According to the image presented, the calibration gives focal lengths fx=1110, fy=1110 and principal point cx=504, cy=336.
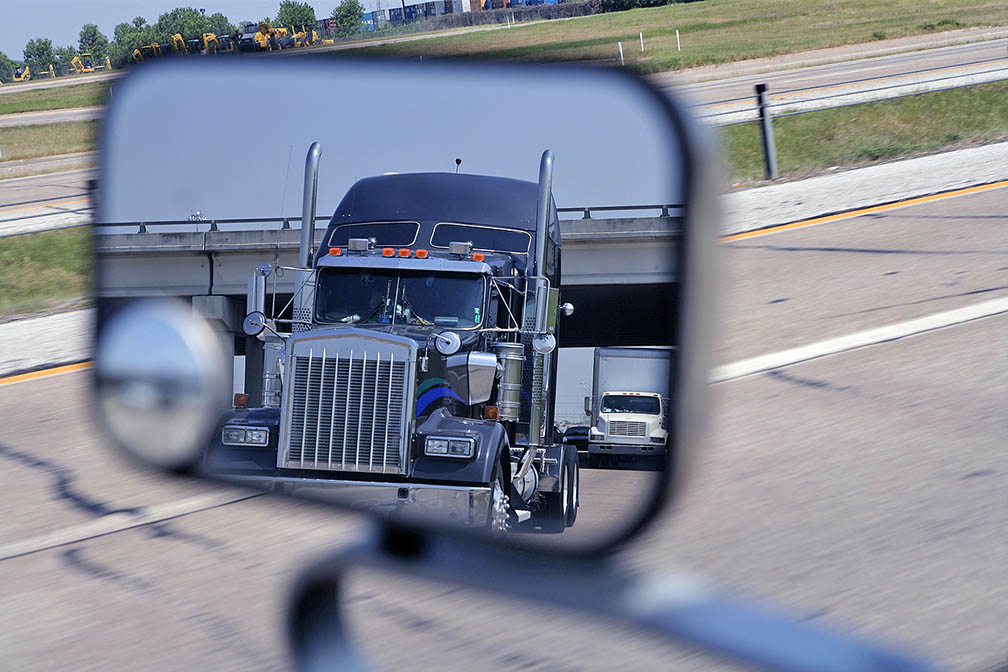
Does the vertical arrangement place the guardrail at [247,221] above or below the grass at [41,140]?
below

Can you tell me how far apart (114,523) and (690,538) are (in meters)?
2.81

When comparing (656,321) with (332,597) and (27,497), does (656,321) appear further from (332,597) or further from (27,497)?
(27,497)

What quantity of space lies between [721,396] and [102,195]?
413 centimetres

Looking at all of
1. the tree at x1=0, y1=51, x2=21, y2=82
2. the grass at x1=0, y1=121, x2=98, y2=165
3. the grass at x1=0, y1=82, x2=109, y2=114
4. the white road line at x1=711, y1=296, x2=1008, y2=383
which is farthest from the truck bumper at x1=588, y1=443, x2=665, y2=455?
the tree at x1=0, y1=51, x2=21, y2=82

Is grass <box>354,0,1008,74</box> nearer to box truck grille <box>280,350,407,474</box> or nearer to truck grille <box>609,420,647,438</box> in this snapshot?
truck grille <box>609,420,647,438</box>

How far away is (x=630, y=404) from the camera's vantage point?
3.07 m

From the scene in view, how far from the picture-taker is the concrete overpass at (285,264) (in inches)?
127

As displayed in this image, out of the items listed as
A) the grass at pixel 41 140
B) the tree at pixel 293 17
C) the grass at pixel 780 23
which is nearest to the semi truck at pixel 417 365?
the tree at pixel 293 17

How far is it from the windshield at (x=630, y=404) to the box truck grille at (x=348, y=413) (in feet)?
1.97

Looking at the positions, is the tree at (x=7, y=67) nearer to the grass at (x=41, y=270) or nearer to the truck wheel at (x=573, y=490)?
the grass at (x=41, y=270)

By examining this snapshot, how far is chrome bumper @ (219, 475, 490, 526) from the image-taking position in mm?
2719

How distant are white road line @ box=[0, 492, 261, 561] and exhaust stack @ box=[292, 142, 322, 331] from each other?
148cm

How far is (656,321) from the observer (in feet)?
9.59

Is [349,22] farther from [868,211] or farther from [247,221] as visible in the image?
[868,211]
